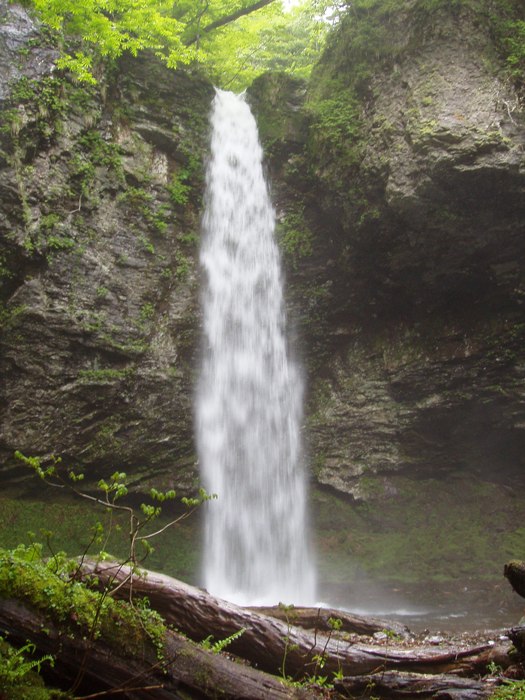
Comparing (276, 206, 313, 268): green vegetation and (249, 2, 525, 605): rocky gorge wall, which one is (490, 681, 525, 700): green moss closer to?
(249, 2, 525, 605): rocky gorge wall

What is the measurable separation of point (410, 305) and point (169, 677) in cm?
792

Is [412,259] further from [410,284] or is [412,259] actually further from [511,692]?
[511,692]

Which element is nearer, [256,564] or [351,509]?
[256,564]

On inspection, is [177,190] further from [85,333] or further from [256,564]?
[256,564]

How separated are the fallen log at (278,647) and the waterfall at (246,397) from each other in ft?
14.3

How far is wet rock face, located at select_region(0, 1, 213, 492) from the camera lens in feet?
21.1

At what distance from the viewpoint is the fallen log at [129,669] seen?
1.70m

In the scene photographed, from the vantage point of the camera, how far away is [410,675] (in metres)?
2.37

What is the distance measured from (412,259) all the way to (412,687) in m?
6.77

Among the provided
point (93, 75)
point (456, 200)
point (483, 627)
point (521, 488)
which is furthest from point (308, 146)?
point (483, 627)

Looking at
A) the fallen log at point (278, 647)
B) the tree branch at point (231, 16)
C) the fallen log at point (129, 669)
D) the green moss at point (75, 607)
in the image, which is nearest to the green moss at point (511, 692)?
the fallen log at point (278, 647)

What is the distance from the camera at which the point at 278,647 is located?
2.55m

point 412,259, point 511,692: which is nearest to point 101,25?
point 412,259

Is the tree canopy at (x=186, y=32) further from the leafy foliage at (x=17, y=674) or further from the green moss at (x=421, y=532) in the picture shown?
the green moss at (x=421, y=532)
